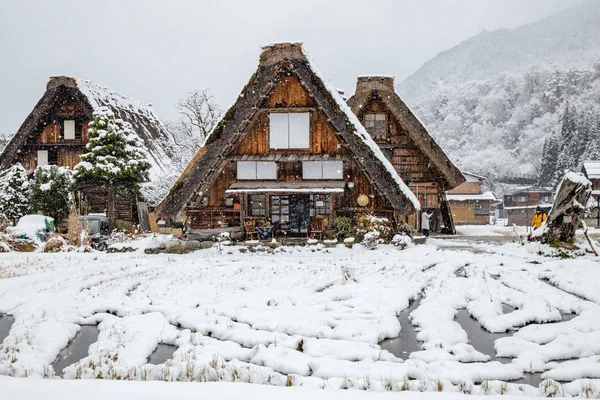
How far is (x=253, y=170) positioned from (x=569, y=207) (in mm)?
10943

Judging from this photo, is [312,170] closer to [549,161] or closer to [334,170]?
[334,170]

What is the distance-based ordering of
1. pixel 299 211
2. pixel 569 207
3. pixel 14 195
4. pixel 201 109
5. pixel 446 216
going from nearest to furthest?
pixel 569 207 → pixel 299 211 → pixel 14 195 → pixel 446 216 → pixel 201 109

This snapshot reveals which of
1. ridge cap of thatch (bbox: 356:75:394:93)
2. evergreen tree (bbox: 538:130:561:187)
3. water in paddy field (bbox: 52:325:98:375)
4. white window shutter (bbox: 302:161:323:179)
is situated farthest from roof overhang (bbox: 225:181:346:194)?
evergreen tree (bbox: 538:130:561:187)

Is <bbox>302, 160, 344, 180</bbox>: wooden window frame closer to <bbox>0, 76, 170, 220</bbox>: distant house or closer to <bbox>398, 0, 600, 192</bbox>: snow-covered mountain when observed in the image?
<bbox>0, 76, 170, 220</bbox>: distant house

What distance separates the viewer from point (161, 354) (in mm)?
5020

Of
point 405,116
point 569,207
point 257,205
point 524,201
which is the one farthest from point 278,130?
point 524,201

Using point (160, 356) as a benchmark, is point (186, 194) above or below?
above

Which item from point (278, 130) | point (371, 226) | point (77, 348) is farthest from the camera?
point (278, 130)

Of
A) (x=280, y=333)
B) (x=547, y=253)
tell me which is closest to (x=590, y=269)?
(x=547, y=253)

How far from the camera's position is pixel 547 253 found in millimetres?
12125

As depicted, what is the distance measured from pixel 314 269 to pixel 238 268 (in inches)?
72.2

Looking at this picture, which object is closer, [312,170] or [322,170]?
[322,170]

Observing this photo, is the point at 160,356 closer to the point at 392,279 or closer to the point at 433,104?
the point at 392,279

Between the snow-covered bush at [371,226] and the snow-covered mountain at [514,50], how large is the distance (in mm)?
114205
